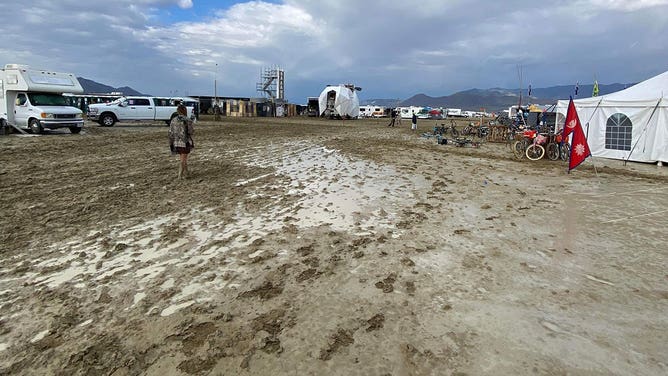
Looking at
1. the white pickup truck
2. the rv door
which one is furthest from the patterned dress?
the white pickup truck

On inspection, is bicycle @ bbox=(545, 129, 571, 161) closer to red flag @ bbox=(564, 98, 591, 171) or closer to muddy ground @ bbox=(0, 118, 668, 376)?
red flag @ bbox=(564, 98, 591, 171)

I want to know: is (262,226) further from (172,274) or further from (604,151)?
(604,151)

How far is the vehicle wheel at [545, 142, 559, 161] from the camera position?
1429 cm

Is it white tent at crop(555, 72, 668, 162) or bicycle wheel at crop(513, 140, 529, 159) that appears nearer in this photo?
white tent at crop(555, 72, 668, 162)

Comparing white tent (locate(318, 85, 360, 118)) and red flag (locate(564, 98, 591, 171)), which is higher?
white tent (locate(318, 85, 360, 118))

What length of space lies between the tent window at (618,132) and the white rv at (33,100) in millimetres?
22630

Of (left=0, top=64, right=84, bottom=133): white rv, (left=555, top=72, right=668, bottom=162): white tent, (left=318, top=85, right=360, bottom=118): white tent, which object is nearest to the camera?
(left=555, top=72, right=668, bottom=162): white tent

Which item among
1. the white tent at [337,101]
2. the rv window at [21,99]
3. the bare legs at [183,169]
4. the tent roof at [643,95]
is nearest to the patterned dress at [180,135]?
the bare legs at [183,169]

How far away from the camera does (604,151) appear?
15.0m

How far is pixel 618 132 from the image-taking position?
1448 cm

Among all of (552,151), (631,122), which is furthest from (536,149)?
(631,122)

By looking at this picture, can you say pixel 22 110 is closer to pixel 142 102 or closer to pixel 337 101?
pixel 142 102

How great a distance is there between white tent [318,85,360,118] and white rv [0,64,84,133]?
30.1 m

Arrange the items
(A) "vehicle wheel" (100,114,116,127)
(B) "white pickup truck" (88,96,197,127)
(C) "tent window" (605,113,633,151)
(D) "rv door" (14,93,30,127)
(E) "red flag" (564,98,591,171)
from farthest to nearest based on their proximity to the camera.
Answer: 1. (A) "vehicle wheel" (100,114,116,127)
2. (B) "white pickup truck" (88,96,197,127)
3. (D) "rv door" (14,93,30,127)
4. (C) "tent window" (605,113,633,151)
5. (E) "red flag" (564,98,591,171)
